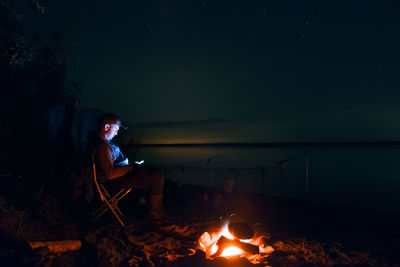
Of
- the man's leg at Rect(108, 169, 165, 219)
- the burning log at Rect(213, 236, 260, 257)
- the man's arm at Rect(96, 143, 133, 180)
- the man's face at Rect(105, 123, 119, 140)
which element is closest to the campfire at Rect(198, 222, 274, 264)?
the burning log at Rect(213, 236, 260, 257)

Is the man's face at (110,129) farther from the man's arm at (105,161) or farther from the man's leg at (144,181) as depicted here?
the man's leg at (144,181)

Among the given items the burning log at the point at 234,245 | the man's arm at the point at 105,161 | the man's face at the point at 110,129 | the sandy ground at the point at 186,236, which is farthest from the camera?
the man's face at the point at 110,129

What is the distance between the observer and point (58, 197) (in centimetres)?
439

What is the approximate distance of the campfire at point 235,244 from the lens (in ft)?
10.3

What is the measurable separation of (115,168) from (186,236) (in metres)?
1.50

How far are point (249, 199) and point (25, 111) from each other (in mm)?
5633

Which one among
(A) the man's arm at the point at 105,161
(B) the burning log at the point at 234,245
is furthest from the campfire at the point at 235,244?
(A) the man's arm at the point at 105,161

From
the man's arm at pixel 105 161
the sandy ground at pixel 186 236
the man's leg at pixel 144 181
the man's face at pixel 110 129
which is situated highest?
the man's face at pixel 110 129

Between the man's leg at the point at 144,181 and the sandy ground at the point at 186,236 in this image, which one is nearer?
the sandy ground at the point at 186,236

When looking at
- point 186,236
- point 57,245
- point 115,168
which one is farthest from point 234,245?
point 57,245

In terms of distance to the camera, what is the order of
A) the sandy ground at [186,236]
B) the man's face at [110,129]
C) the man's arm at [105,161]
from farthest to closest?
the man's face at [110,129], the man's arm at [105,161], the sandy ground at [186,236]

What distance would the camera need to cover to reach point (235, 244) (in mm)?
3201

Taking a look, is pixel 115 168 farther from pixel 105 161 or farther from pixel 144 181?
pixel 144 181

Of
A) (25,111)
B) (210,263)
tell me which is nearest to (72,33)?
(25,111)
